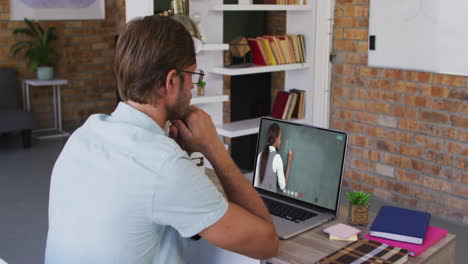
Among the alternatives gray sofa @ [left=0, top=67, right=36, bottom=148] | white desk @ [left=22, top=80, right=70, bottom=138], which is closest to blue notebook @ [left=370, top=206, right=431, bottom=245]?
gray sofa @ [left=0, top=67, right=36, bottom=148]

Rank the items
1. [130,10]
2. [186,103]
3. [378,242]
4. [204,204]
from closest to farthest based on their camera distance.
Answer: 1. [204,204]
2. [186,103]
3. [378,242]
4. [130,10]

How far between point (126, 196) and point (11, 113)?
546 centimetres

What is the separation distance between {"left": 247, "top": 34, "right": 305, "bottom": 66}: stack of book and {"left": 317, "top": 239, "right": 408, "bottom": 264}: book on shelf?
263 cm

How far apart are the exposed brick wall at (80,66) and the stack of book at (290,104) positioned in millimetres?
3712

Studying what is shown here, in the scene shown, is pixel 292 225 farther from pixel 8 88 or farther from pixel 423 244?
pixel 8 88

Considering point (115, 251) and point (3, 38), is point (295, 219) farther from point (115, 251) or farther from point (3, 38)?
point (3, 38)

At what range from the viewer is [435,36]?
3.98 m

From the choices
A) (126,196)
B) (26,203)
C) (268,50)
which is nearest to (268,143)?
(126,196)

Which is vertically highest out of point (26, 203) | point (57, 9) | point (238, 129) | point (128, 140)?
point (57, 9)

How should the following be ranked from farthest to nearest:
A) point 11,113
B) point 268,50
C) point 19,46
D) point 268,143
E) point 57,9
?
point 57,9
point 19,46
point 11,113
point 268,50
point 268,143

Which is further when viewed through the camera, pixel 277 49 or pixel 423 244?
pixel 277 49

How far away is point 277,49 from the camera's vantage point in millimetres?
4281

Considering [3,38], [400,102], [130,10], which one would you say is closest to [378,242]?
[130,10]

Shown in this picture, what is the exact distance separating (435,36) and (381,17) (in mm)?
470
